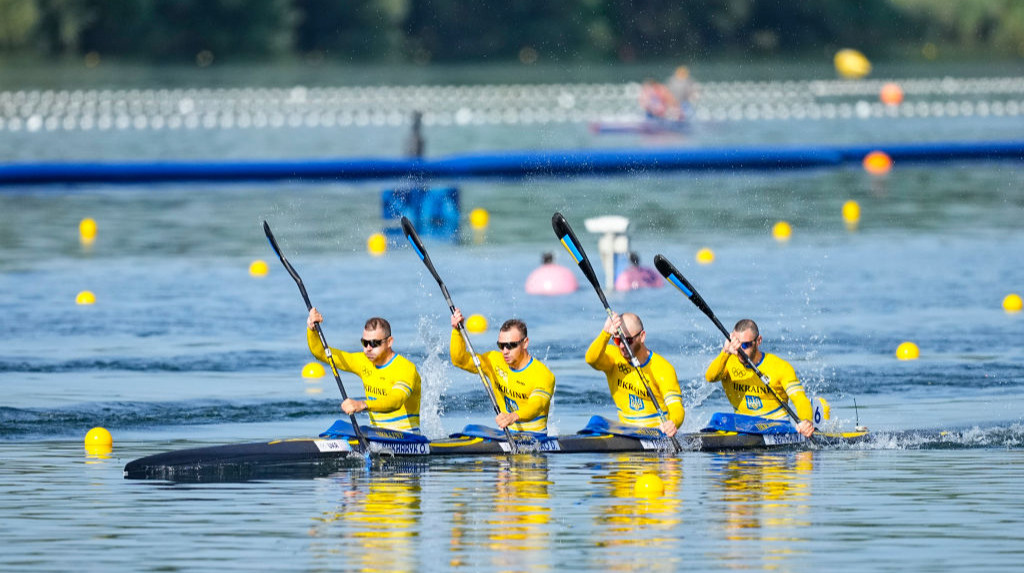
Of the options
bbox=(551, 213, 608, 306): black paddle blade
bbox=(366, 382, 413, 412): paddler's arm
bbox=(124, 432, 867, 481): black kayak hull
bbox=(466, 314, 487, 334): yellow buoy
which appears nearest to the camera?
bbox=(124, 432, 867, 481): black kayak hull

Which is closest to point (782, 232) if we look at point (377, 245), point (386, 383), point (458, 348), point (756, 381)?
point (377, 245)

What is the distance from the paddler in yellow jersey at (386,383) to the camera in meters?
13.5

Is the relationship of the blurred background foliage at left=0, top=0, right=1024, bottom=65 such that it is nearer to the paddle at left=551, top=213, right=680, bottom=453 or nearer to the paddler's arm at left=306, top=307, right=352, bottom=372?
the paddle at left=551, top=213, right=680, bottom=453

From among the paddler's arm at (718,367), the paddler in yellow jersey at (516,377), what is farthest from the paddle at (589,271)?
the paddler in yellow jersey at (516,377)

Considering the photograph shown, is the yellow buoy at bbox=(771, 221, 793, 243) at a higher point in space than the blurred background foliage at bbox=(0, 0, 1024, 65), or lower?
lower

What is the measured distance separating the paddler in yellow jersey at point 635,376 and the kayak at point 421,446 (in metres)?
0.24

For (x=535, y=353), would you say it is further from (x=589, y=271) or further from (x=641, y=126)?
(x=641, y=126)

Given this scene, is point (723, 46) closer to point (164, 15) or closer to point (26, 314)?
point (164, 15)

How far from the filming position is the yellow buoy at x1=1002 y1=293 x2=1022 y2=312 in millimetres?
21686

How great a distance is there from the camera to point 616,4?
88.6m

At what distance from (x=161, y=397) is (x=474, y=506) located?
5.40 meters

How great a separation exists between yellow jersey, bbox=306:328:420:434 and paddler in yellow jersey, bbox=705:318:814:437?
7.19 feet

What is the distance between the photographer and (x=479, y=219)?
3092 cm

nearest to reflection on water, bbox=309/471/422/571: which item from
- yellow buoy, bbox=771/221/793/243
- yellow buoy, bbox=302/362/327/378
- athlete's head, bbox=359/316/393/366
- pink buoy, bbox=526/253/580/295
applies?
athlete's head, bbox=359/316/393/366
